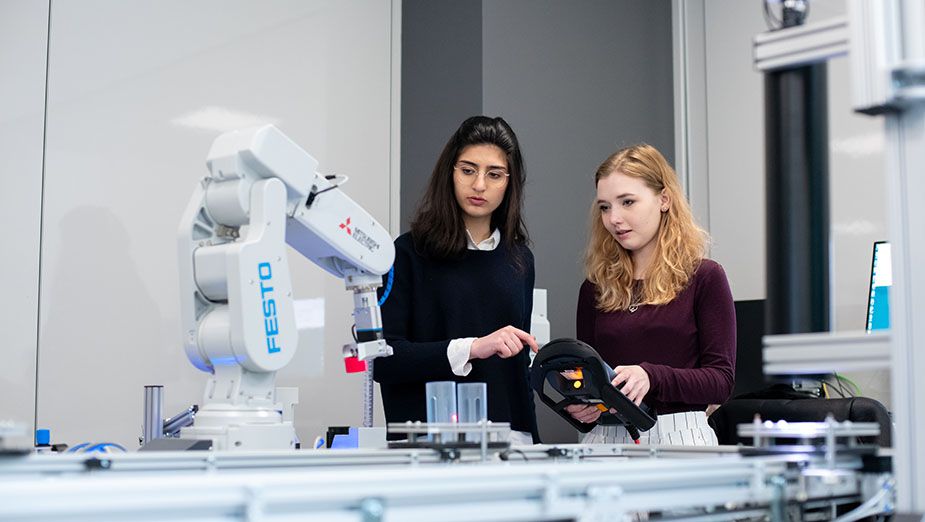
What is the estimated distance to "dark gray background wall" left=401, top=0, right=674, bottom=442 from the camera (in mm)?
4125

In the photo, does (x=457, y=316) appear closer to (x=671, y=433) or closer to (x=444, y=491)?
(x=671, y=433)

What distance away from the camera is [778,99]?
1.58 metres

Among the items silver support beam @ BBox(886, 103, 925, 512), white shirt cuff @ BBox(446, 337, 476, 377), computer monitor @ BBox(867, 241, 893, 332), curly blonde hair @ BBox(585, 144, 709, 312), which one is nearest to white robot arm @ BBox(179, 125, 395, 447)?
white shirt cuff @ BBox(446, 337, 476, 377)

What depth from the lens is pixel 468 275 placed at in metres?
2.66

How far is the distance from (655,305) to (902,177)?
100 centimetres

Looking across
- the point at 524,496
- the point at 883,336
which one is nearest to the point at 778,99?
the point at 883,336

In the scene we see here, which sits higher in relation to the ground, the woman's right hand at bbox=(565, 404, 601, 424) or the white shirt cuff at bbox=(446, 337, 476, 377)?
the white shirt cuff at bbox=(446, 337, 476, 377)

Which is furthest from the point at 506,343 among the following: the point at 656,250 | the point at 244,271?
the point at 244,271

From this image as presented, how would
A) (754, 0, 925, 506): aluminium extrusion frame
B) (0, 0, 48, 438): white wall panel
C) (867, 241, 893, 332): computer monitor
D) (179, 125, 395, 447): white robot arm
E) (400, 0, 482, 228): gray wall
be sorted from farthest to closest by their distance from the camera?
(400, 0, 482, 228): gray wall
(867, 241, 893, 332): computer monitor
(0, 0, 48, 438): white wall panel
(179, 125, 395, 447): white robot arm
(754, 0, 925, 506): aluminium extrusion frame

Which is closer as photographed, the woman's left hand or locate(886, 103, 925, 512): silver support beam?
locate(886, 103, 925, 512): silver support beam

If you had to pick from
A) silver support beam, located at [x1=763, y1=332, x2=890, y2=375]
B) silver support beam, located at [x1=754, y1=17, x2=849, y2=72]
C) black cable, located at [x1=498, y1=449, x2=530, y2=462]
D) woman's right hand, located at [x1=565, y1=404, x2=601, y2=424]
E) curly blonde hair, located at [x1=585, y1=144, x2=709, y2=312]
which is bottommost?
black cable, located at [x1=498, y1=449, x2=530, y2=462]

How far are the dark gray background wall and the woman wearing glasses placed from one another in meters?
1.35

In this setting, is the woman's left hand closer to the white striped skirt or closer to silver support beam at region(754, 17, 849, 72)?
the white striped skirt

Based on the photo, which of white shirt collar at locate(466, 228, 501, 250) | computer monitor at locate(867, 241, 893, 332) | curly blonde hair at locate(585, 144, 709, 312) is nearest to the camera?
curly blonde hair at locate(585, 144, 709, 312)
